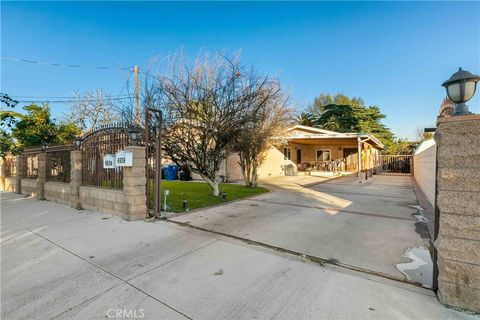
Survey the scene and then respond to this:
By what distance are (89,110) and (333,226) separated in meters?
23.1

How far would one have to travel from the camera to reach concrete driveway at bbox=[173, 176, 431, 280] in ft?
12.1

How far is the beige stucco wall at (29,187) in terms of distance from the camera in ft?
34.4

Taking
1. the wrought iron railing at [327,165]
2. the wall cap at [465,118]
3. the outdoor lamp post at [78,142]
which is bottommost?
the wrought iron railing at [327,165]

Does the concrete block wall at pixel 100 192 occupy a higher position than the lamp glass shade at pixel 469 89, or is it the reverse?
the lamp glass shade at pixel 469 89

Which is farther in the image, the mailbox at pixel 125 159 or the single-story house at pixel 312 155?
the single-story house at pixel 312 155

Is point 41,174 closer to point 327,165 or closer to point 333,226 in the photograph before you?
point 333,226

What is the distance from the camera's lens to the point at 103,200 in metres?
6.70

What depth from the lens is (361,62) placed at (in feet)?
50.9

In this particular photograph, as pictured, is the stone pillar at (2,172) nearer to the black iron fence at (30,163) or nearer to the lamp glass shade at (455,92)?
the black iron fence at (30,163)

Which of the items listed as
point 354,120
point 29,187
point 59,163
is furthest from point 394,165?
point 29,187

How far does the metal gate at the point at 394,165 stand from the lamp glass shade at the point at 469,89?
68.1 feet

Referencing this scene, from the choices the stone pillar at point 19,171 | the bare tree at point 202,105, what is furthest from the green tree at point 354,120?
the stone pillar at point 19,171

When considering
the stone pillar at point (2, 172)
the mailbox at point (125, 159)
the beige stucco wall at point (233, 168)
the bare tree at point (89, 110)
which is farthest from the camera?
the bare tree at point (89, 110)

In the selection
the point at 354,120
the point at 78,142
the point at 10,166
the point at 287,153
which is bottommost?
the point at 10,166
